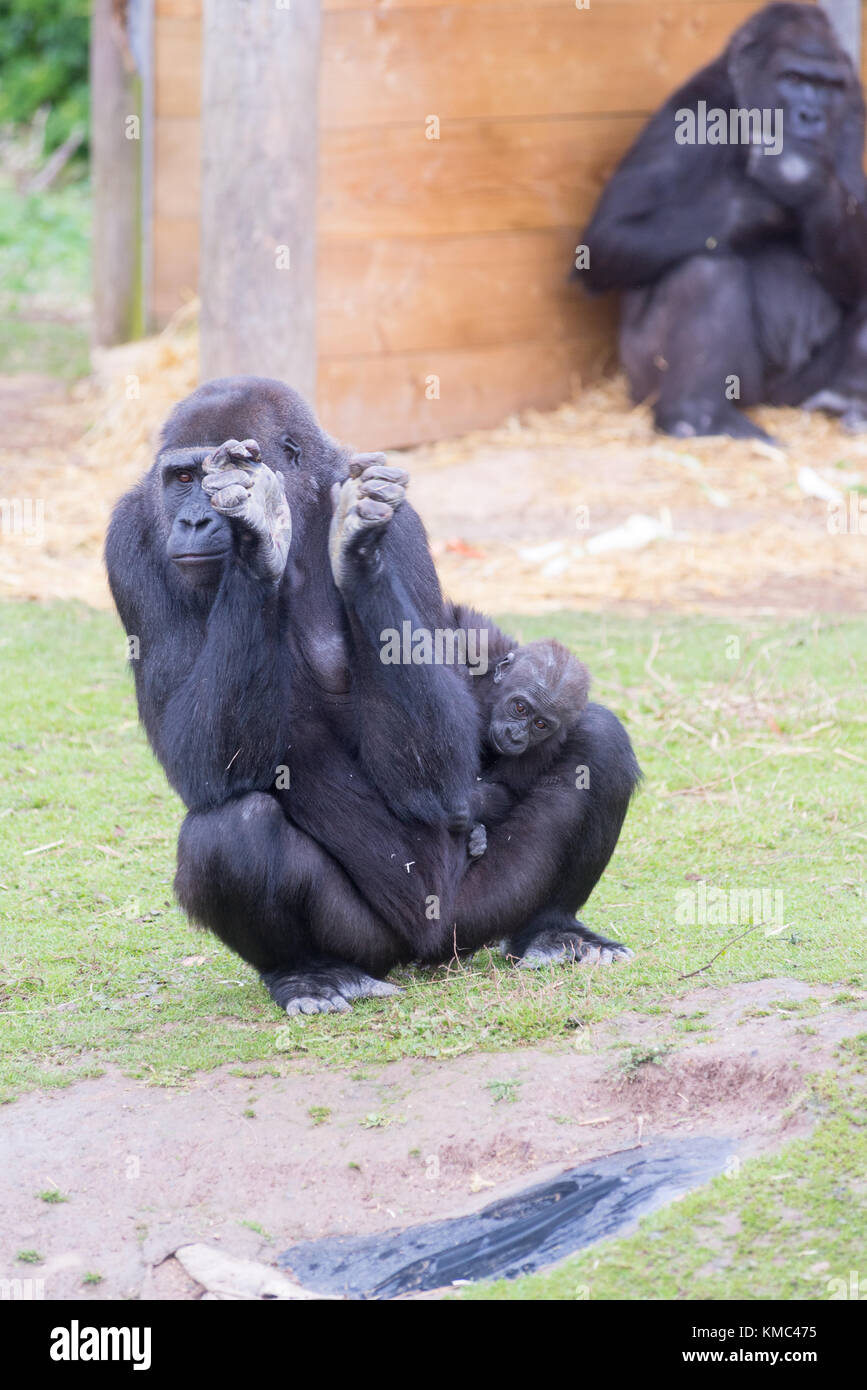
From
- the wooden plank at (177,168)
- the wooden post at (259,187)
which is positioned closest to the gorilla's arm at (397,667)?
the wooden post at (259,187)

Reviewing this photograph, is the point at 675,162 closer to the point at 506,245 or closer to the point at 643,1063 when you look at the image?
the point at 506,245

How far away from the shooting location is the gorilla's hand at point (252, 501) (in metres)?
3.41

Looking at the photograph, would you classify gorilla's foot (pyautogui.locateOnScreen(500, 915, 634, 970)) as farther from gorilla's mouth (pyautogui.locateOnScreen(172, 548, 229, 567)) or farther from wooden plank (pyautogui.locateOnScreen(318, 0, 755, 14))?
wooden plank (pyautogui.locateOnScreen(318, 0, 755, 14))

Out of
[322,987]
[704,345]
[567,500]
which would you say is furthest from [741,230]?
[322,987]

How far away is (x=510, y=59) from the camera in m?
9.47

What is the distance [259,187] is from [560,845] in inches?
138

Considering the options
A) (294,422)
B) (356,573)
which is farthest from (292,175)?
(356,573)

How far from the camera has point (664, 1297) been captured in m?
2.62

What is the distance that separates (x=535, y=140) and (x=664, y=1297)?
8.17m

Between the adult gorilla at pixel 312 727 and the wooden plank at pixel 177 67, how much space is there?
269 inches

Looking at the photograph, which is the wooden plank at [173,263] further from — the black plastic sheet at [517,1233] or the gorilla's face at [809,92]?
the black plastic sheet at [517,1233]

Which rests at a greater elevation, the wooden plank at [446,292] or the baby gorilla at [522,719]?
the wooden plank at [446,292]

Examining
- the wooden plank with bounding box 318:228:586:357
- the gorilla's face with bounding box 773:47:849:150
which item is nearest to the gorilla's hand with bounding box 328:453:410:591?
the wooden plank with bounding box 318:228:586:357
